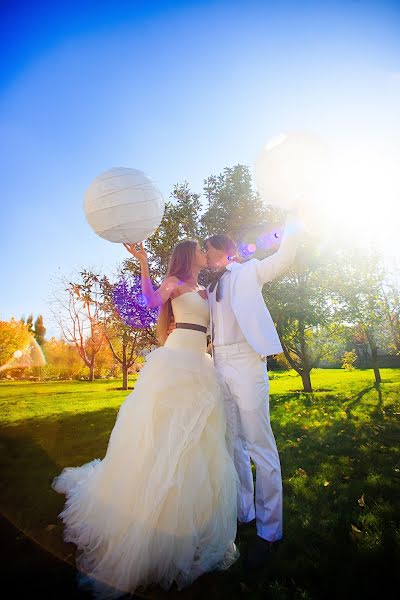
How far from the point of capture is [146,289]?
11.4ft

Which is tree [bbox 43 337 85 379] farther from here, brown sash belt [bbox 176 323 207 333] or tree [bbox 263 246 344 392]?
brown sash belt [bbox 176 323 207 333]

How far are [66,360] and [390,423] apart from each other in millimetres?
48339

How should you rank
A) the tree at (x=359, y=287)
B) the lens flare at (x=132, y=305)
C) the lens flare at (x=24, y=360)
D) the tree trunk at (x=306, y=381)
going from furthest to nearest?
the tree trunk at (x=306, y=381) → the tree at (x=359, y=287) → the lens flare at (x=132, y=305) → the lens flare at (x=24, y=360)

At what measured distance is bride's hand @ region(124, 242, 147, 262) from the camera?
3406 mm

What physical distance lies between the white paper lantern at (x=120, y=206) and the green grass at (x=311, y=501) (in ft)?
10.4

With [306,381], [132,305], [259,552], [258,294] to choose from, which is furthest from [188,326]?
[306,381]

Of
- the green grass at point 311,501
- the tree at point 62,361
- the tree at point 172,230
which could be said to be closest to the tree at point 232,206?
the tree at point 172,230

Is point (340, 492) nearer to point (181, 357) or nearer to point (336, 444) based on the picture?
point (336, 444)

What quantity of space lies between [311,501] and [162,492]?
7.20 ft

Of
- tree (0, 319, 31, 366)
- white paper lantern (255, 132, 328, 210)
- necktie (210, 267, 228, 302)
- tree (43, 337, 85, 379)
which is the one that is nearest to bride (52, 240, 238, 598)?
necktie (210, 267, 228, 302)

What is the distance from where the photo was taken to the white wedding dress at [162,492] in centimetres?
247

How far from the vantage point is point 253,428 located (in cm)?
304

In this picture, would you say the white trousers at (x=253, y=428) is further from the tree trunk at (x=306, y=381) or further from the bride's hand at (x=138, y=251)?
the tree trunk at (x=306, y=381)

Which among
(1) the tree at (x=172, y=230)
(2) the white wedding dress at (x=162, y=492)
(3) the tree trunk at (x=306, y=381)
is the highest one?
(1) the tree at (x=172, y=230)
